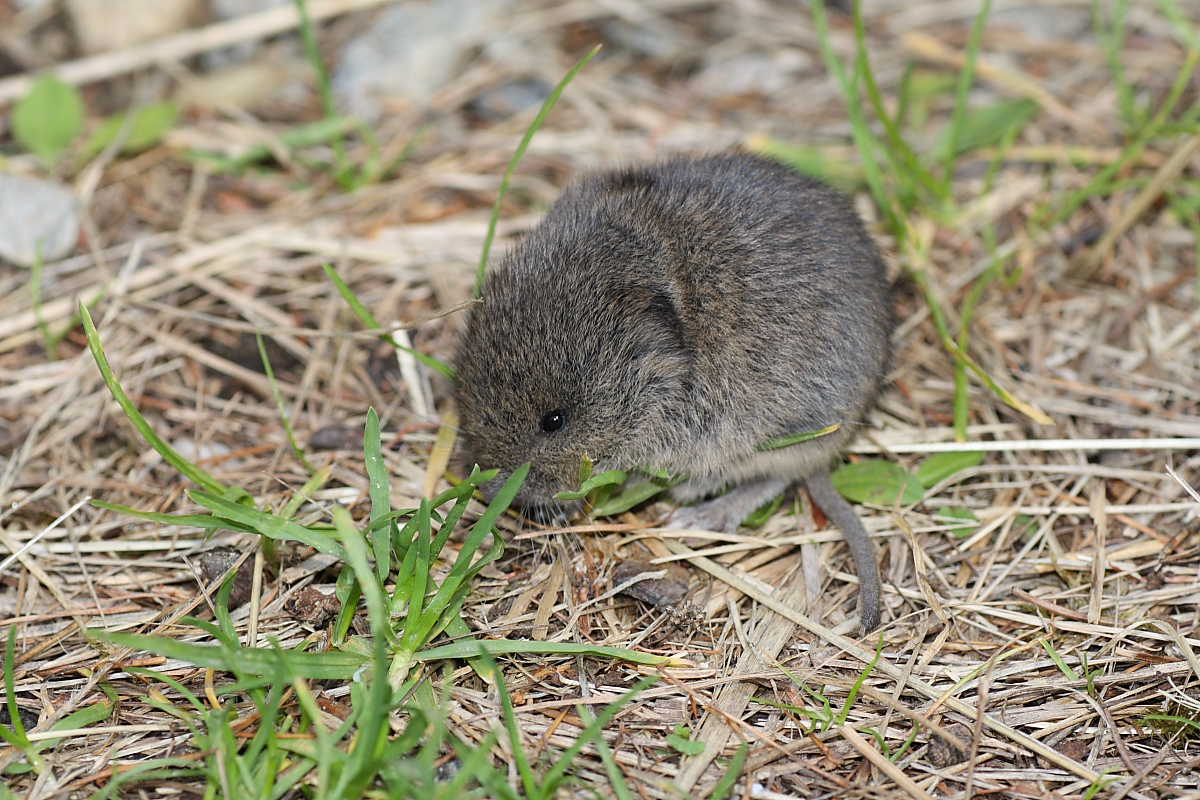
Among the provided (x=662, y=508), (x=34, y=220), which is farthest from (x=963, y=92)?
(x=34, y=220)

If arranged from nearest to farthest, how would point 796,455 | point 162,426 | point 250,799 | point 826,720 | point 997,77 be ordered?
point 250,799 → point 826,720 → point 796,455 → point 162,426 → point 997,77

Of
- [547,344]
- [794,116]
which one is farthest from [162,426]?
[794,116]

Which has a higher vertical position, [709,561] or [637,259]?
[637,259]

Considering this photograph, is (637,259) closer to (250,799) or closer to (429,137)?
(250,799)

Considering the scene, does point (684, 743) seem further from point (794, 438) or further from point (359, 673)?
point (794, 438)

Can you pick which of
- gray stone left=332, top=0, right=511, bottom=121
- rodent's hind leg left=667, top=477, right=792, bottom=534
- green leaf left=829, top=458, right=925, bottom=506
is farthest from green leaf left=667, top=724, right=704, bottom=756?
gray stone left=332, top=0, right=511, bottom=121

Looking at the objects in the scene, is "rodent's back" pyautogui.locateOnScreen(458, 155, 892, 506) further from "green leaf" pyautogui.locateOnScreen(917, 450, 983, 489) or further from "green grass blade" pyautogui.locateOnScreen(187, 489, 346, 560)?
"green grass blade" pyautogui.locateOnScreen(187, 489, 346, 560)

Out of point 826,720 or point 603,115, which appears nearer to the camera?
point 826,720
